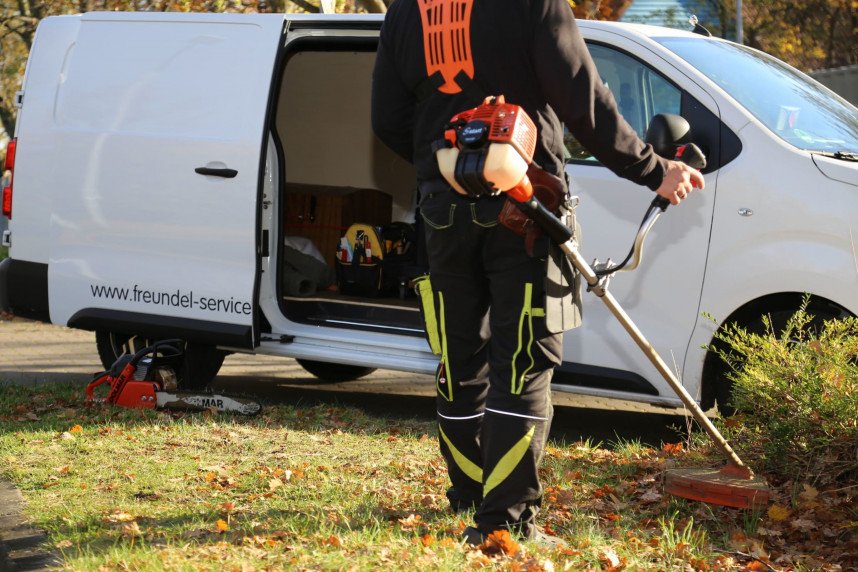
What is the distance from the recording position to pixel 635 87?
19.1 ft

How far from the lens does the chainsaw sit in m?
6.37

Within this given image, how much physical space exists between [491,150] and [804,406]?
1757 mm

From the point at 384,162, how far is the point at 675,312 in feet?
14.9

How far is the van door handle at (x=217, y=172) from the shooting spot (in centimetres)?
643

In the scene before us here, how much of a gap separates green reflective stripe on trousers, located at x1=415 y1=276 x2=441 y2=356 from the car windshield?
222 cm

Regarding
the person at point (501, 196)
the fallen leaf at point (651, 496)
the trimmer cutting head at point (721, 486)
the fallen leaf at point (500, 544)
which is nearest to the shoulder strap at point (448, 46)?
the person at point (501, 196)

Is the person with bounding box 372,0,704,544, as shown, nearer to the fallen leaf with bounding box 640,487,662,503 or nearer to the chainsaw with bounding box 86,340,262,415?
the fallen leaf with bounding box 640,487,662,503

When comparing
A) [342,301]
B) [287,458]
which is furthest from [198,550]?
[342,301]

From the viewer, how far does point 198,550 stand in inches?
149

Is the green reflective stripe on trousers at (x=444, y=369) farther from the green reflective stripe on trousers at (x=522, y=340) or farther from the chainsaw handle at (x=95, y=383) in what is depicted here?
the chainsaw handle at (x=95, y=383)

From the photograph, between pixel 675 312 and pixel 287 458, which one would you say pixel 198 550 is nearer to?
pixel 287 458

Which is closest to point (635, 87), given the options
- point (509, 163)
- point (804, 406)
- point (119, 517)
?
point (804, 406)

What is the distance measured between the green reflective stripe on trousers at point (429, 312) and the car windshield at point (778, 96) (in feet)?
7.28

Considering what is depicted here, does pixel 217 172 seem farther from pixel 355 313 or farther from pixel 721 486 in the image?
pixel 721 486
